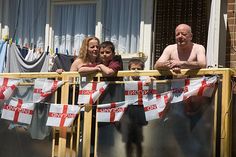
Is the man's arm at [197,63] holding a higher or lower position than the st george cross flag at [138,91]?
higher

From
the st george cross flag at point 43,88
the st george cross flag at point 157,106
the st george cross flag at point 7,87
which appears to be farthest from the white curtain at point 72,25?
the st george cross flag at point 157,106

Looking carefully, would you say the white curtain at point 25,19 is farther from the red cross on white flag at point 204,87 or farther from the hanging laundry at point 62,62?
the red cross on white flag at point 204,87

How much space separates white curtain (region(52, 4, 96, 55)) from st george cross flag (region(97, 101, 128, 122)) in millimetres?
2852

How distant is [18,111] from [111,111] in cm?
137

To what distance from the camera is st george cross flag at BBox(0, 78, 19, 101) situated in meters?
7.62

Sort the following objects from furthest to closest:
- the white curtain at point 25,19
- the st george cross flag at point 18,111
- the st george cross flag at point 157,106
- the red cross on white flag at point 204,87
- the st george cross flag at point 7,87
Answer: the white curtain at point 25,19 < the st george cross flag at point 7,87 < the st george cross flag at point 18,111 < the st george cross flag at point 157,106 < the red cross on white flag at point 204,87

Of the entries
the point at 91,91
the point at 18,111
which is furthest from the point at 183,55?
the point at 18,111

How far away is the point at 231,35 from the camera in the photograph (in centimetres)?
862

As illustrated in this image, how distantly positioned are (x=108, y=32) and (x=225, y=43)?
82.7 inches

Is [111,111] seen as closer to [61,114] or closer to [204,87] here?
[61,114]

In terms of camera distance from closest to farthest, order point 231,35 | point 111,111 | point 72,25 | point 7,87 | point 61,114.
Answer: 1. point 111,111
2. point 61,114
3. point 7,87
4. point 231,35
5. point 72,25

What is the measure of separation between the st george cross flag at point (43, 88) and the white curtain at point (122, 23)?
90.0 inches

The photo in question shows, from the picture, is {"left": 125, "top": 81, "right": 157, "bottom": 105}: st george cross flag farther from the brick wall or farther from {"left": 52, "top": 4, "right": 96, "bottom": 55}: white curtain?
{"left": 52, "top": 4, "right": 96, "bottom": 55}: white curtain

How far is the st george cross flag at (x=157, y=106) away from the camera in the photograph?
6.73m
